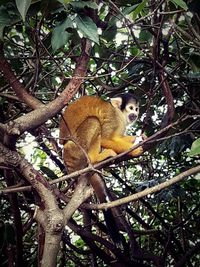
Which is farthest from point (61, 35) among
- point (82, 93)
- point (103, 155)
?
point (82, 93)

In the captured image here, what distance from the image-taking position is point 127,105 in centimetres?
238

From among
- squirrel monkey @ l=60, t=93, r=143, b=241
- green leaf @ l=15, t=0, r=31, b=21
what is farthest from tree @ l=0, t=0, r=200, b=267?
squirrel monkey @ l=60, t=93, r=143, b=241

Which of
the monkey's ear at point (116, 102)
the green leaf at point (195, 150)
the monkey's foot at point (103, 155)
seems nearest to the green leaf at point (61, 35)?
the green leaf at point (195, 150)

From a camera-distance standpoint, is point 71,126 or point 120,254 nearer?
point 120,254

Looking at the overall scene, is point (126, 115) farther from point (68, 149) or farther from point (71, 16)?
point (71, 16)

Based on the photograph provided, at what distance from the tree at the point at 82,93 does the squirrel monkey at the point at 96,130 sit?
11 centimetres

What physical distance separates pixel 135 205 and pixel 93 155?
3.21 feet

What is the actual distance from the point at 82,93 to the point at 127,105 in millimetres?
404

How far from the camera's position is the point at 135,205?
10.1 ft

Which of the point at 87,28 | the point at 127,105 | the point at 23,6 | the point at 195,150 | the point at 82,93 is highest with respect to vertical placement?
the point at 82,93

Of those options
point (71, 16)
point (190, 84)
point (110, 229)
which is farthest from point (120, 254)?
point (71, 16)

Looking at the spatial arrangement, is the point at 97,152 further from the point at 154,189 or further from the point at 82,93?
the point at 154,189

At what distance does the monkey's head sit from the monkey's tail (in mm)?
516

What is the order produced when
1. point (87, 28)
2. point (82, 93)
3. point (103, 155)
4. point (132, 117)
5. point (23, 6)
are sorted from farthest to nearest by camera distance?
point (82, 93) < point (132, 117) < point (103, 155) < point (87, 28) < point (23, 6)
